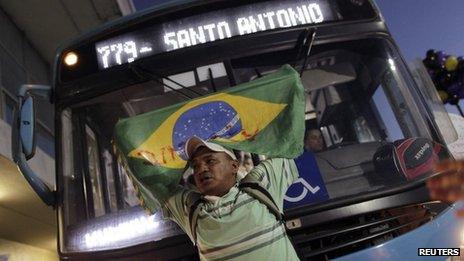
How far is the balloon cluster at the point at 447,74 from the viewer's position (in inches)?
263

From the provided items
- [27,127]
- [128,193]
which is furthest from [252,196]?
[27,127]

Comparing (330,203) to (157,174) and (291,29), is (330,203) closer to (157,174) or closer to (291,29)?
(157,174)

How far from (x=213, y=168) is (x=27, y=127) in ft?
5.53

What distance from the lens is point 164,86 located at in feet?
10.7

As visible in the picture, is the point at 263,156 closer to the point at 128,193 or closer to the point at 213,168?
the point at 213,168

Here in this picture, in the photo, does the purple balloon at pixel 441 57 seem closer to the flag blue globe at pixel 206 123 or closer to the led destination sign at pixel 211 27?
the led destination sign at pixel 211 27

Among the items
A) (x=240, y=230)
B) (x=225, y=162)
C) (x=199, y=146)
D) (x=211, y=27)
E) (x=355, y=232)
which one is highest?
(x=211, y=27)

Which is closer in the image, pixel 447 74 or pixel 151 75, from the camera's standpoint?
pixel 151 75

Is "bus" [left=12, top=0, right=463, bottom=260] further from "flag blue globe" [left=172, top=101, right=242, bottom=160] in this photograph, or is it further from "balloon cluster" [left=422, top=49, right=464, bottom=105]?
"balloon cluster" [left=422, top=49, right=464, bottom=105]

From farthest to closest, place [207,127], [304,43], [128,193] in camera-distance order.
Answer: [128,193] → [304,43] → [207,127]

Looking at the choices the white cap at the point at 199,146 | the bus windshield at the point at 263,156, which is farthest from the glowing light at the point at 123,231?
the white cap at the point at 199,146

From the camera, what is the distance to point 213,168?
2260mm

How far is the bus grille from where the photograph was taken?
8.00 feet

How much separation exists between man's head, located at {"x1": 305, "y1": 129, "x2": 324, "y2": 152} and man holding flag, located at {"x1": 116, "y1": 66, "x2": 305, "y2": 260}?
0.52 metres
